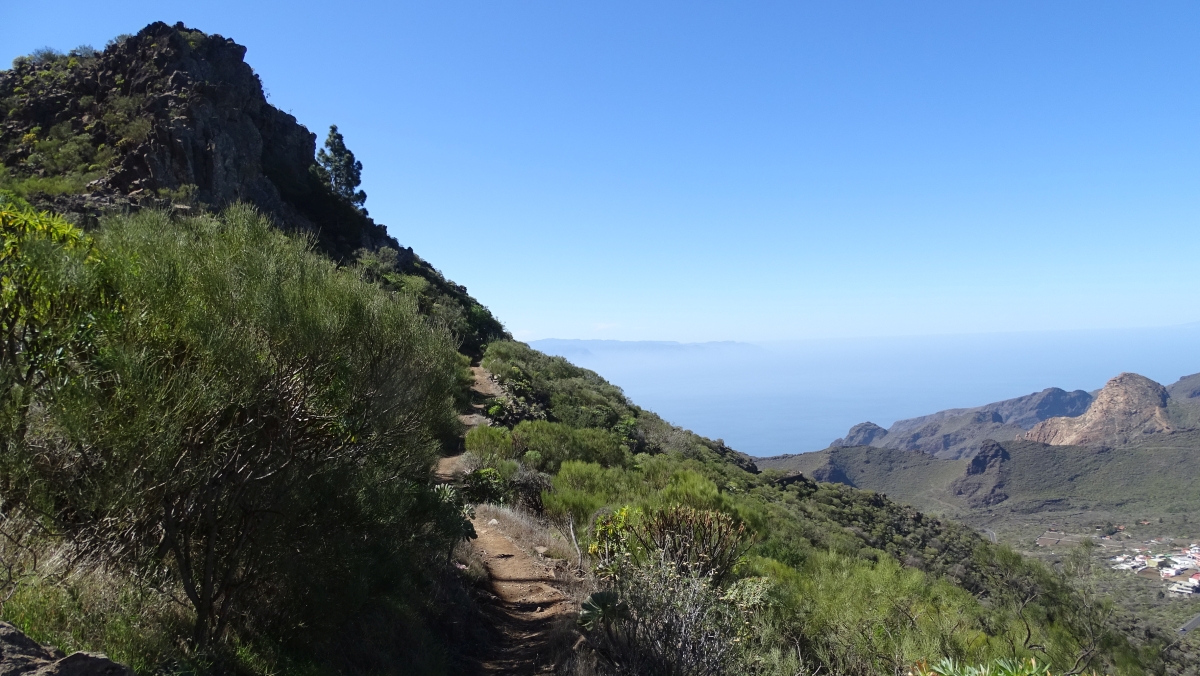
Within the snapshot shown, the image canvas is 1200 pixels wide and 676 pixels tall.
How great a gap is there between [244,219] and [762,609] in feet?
21.3

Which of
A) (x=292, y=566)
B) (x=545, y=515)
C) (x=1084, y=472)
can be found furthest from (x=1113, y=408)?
(x=292, y=566)

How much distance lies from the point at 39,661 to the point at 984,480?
77.6 metres

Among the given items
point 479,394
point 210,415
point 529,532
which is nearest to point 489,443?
point 529,532

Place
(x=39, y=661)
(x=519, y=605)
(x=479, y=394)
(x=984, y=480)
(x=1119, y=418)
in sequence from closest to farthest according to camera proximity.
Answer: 1. (x=39, y=661)
2. (x=519, y=605)
3. (x=479, y=394)
4. (x=984, y=480)
5. (x=1119, y=418)

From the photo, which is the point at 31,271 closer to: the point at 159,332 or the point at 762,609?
the point at 159,332

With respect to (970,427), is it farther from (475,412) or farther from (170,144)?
(170,144)

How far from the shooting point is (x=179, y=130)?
904 inches

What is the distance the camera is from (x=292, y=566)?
5.00 meters

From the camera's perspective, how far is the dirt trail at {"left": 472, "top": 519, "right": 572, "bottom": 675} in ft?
21.9

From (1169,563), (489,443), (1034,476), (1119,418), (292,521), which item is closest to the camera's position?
(292,521)

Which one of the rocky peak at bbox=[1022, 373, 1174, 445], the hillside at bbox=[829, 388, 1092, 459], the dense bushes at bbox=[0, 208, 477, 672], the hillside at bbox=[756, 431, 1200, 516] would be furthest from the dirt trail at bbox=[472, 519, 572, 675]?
the rocky peak at bbox=[1022, 373, 1174, 445]

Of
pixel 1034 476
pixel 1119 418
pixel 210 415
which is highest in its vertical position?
pixel 210 415

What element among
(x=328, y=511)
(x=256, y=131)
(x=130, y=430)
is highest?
(x=256, y=131)

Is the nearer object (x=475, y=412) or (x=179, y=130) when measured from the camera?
(x=475, y=412)
